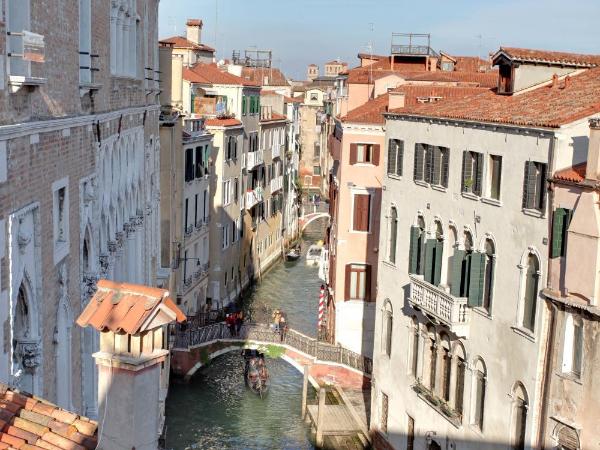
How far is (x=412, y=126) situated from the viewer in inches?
904

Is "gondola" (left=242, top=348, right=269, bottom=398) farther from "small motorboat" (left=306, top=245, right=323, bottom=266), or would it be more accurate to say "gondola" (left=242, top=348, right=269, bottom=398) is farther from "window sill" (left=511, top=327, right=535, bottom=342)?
"small motorboat" (left=306, top=245, right=323, bottom=266)

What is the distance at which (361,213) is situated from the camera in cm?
3216

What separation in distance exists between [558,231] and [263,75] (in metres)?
63.0

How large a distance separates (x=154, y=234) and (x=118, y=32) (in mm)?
7802

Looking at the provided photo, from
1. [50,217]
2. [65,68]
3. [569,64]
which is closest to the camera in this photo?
[50,217]

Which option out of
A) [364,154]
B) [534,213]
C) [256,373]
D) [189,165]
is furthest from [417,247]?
[189,165]

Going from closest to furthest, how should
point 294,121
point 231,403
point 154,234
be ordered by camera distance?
point 154,234 < point 231,403 < point 294,121

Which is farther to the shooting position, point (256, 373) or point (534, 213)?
point (256, 373)

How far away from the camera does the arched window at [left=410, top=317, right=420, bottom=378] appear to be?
2279 centimetres

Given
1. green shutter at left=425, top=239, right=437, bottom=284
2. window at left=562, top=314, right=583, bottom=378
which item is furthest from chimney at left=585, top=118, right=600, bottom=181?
green shutter at left=425, top=239, right=437, bottom=284

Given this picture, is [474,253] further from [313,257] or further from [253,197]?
[313,257]

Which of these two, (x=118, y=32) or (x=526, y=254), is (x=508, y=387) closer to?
(x=526, y=254)

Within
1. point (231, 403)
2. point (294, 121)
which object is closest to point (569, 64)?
point (231, 403)

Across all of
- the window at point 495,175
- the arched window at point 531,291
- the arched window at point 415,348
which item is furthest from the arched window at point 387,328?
the arched window at point 531,291
